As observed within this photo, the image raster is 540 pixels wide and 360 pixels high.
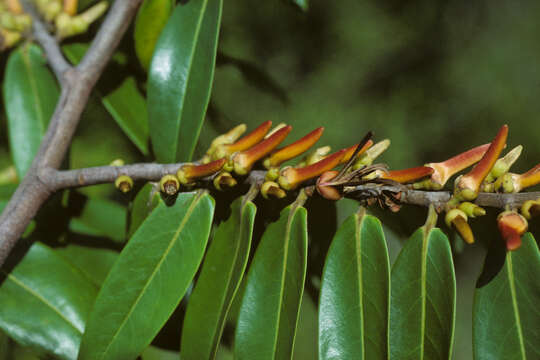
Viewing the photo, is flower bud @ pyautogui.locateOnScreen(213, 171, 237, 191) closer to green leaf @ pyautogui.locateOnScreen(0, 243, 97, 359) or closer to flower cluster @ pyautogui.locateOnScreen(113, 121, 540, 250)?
flower cluster @ pyautogui.locateOnScreen(113, 121, 540, 250)

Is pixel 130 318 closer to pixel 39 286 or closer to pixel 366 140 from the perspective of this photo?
pixel 39 286

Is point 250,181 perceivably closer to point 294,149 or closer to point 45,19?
point 294,149

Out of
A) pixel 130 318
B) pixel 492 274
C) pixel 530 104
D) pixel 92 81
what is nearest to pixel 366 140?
pixel 492 274

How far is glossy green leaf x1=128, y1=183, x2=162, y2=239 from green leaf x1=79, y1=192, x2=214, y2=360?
0.04 meters

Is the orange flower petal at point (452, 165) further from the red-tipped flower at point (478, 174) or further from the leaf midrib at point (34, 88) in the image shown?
the leaf midrib at point (34, 88)

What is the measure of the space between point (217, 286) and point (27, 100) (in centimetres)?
61

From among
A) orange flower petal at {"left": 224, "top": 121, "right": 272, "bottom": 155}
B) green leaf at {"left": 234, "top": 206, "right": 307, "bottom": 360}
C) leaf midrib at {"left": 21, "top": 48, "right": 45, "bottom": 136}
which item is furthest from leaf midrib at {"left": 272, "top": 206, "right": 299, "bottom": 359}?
leaf midrib at {"left": 21, "top": 48, "right": 45, "bottom": 136}

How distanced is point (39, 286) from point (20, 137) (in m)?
0.31

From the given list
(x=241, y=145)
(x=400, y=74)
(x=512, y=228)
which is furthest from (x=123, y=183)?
(x=400, y=74)

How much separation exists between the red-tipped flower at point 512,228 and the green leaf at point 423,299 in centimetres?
8

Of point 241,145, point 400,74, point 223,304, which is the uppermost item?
point 400,74

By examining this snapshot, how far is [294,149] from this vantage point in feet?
2.18

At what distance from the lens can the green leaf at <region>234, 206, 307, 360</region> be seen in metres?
0.61

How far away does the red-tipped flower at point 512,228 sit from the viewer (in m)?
0.55
